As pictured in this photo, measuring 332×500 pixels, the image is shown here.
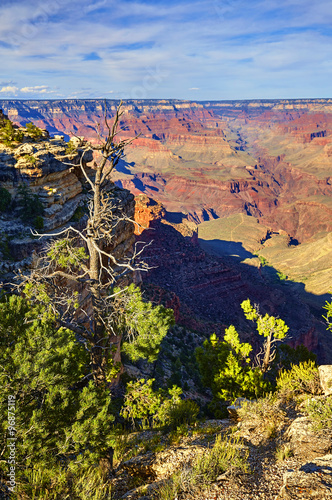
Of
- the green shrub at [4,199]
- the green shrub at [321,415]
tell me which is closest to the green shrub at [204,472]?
the green shrub at [321,415]

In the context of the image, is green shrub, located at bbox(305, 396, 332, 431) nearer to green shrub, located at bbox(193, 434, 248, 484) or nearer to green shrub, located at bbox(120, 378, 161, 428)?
green shrub, located at bbox(193, 434, 248, 484)

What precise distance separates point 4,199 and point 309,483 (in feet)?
54.4

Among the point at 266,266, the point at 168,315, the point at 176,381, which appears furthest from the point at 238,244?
the point at 168,315

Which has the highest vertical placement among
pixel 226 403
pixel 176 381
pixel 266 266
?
pixel 226 403

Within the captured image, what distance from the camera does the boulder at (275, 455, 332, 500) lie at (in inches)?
231

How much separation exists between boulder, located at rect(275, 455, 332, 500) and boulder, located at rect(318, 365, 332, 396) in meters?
6.11

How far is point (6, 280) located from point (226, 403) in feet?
45.8

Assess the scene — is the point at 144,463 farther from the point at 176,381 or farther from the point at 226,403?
the point at 176,381

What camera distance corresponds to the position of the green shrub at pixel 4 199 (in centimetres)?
1591

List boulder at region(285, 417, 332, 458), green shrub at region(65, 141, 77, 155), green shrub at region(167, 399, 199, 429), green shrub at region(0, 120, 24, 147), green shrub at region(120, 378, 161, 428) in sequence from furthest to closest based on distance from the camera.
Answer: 1. green shrub at region(65, 141, 77, 155)
2. green shrub at region(0, 120, 24, 147)
3. green shrub at region(167, 399, 199, 429)
4. green shrub at region(120, 378, 161, 428)
5. boulder at region(285, 417, 332, 458)

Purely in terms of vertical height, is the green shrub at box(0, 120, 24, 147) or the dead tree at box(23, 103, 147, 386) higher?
the green shrub at box(0, 120, 24, 147)

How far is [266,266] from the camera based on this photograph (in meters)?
Result: 110

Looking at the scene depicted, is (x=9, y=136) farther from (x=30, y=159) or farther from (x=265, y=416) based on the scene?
(x=265, y=416)

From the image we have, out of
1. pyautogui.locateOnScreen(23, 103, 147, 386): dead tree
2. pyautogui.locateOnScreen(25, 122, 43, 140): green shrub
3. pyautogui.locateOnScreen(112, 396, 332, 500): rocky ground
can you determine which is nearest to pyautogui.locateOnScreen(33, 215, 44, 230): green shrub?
pyautogui.locateOnScreen(23, 103, 147, 386): dead tree
